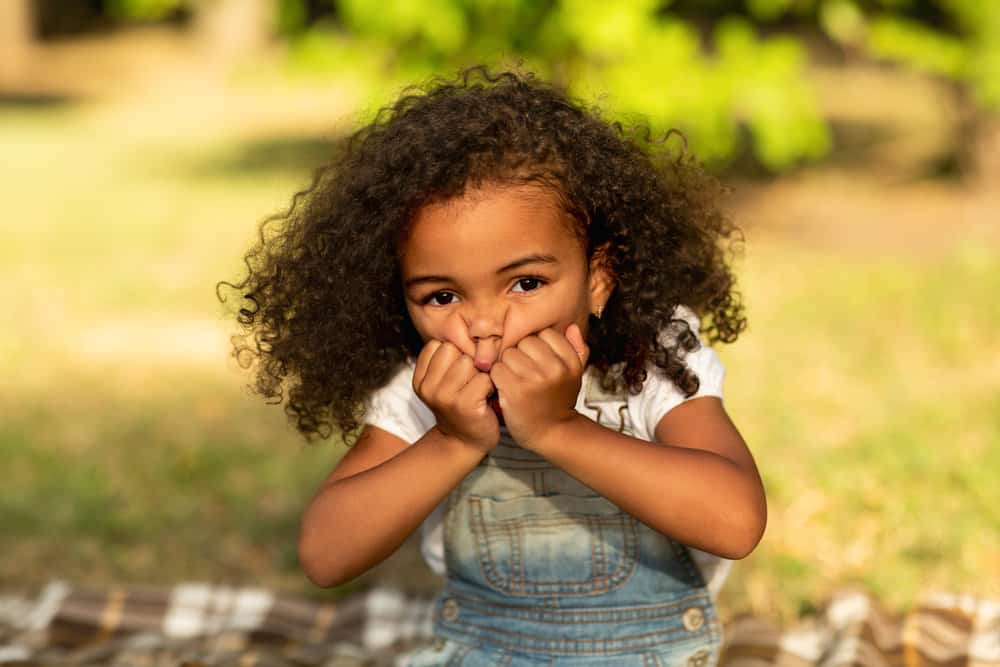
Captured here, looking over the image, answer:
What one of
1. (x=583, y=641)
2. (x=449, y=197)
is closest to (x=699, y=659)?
(x=583, y=641)

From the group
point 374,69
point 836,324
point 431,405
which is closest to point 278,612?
point 431,405

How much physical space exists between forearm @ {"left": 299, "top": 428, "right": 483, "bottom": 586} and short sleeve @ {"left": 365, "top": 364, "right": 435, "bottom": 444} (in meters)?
0.18

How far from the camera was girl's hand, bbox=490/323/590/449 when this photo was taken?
2184 millimetres

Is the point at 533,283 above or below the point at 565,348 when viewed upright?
above

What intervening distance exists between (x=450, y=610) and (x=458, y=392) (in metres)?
0.74

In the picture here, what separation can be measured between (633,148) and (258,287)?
2.64 feet

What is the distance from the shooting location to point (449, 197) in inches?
92.6

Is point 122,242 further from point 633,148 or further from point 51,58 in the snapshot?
point 51,58

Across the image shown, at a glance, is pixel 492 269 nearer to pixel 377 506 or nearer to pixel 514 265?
pixel 514 265

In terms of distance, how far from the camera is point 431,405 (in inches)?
88.4

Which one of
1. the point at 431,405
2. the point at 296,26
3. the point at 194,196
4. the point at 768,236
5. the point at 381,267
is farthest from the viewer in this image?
the point at 194,196

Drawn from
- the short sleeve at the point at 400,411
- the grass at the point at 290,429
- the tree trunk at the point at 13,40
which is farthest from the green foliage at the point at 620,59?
the tree trunk at the point at 13,40

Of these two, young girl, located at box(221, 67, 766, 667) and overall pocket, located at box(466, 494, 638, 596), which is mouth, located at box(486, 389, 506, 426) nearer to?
young girl, located at box(221, 67, 766, 667)

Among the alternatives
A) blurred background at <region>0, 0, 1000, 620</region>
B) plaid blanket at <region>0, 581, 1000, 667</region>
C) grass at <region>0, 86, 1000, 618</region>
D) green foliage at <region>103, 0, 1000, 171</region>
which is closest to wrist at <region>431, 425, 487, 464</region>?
blurred background at <region>0, 0, 1000, 620</region>
